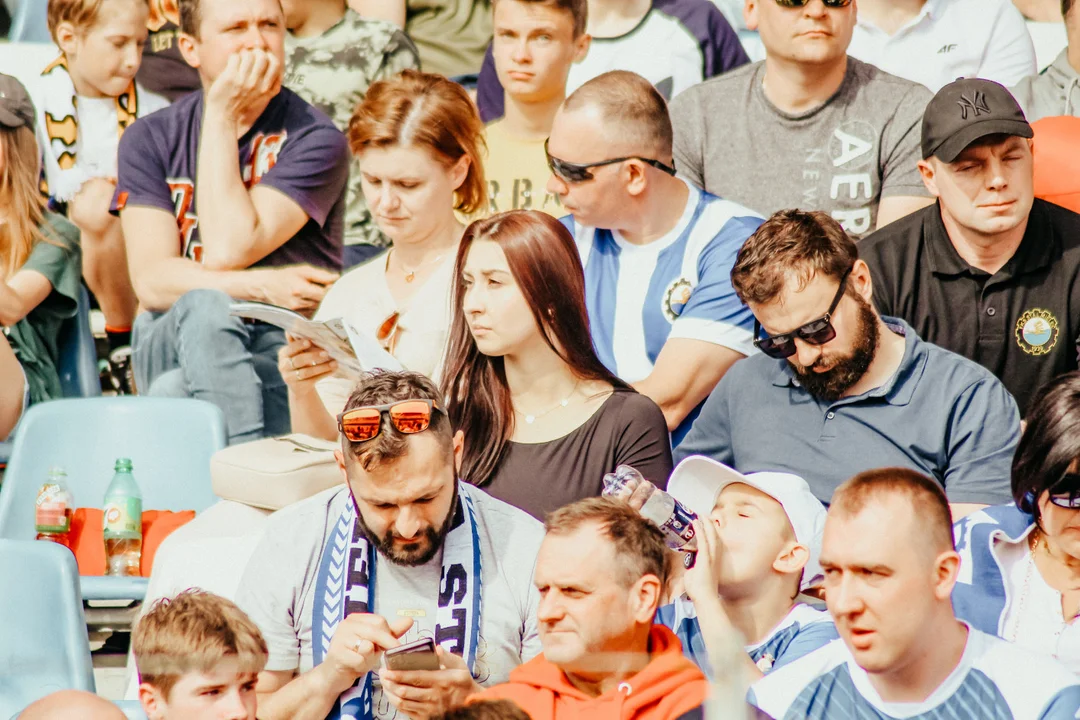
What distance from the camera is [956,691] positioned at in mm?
2492

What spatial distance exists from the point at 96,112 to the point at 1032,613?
3551 millimetres

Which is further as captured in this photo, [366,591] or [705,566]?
[366,591]

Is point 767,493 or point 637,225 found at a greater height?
point 637,225

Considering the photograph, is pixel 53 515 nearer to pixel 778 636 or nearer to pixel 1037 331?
pixel 778 636

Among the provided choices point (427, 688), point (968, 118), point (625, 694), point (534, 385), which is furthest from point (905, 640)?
point (968, 118)

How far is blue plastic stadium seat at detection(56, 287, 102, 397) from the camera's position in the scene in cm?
490

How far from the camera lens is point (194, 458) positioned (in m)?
4.29

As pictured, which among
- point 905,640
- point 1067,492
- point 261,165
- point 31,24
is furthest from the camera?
point 31,24

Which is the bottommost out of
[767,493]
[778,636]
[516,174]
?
[778,636]

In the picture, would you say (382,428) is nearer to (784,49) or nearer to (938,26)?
(784,49)

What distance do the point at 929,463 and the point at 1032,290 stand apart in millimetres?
611

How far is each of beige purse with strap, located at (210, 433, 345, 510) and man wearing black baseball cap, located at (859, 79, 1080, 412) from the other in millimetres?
1409

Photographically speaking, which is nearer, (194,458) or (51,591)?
(51,591)

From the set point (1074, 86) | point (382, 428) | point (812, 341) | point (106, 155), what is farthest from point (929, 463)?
point (106, 155)
